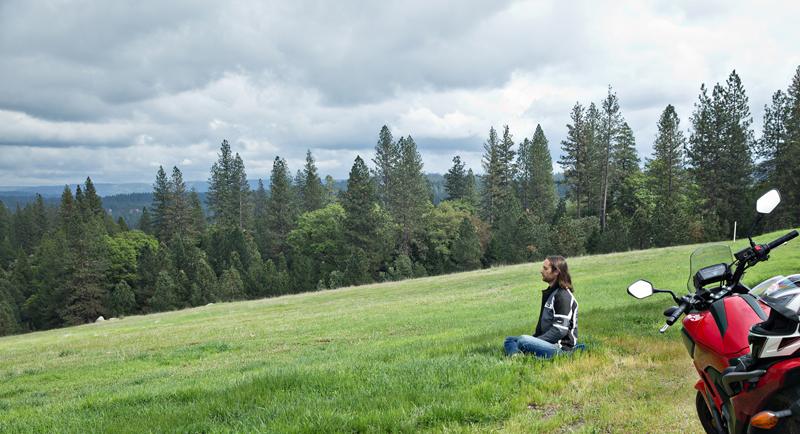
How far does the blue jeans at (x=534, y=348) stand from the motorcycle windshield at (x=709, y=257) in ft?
7.80

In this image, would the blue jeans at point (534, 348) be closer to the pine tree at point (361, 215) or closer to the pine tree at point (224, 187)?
the pine tree at point (361, 215)

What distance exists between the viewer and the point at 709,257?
343cm

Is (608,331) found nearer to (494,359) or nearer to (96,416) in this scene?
(494,359)

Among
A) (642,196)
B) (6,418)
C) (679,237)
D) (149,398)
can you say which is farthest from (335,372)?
(642,196)

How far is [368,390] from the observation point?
4629 mm

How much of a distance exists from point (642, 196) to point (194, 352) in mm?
64550

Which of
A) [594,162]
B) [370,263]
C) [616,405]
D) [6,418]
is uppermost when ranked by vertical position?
[594,162]

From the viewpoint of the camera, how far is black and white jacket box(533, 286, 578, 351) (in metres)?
5.50

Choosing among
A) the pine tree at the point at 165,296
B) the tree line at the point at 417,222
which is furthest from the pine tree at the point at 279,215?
the pine tree at the point at 165,296

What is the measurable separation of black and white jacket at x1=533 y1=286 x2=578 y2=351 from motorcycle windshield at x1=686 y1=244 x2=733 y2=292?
→ 6.79 feet

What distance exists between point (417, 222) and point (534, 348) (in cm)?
5739

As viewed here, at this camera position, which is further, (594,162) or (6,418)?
(594,162)

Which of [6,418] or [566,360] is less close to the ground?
[566,360]

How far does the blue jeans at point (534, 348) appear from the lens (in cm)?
547
